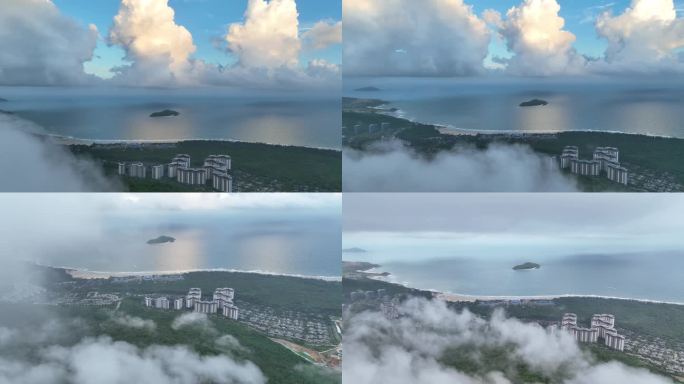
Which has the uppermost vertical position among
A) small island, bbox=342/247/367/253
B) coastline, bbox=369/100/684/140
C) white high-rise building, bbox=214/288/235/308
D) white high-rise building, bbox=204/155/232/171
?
coastline, bbox=369/100/684/140

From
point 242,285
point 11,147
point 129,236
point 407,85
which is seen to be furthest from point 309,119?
point 11,147

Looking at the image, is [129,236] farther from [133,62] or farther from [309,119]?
[309,119]

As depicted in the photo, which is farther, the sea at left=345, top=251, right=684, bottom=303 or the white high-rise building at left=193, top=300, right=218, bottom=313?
the white high-rise building at left=193, top=300, right=218, bottom=313

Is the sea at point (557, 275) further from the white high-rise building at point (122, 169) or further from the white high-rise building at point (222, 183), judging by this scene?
the white high-rise building at point (122, 169)

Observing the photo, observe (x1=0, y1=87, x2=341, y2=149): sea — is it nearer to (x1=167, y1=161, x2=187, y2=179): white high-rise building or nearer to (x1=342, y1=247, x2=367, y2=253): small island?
(x1=167, y1=161, x2=187, y2=179): white high-rise building

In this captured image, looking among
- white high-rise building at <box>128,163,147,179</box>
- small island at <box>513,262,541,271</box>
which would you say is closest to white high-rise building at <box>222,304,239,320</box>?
white high-rise building at <box>128,163,147,179</box>

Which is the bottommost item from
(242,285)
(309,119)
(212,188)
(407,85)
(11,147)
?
(242,285)
